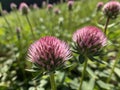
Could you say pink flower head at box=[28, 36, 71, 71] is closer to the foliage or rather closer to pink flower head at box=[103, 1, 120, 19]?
the foliage

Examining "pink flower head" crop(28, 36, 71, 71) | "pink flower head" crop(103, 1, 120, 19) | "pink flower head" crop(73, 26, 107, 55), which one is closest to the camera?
"pink flower head" crop(28, 36, 71, 71)

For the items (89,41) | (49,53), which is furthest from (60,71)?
(49,53)

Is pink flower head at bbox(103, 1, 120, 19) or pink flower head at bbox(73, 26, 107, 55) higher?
pink flower head at bbox(103, 1, 120, 19)

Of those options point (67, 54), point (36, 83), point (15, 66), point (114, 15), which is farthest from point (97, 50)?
point (15, 66)

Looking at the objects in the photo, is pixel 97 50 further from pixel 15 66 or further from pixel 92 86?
pixel 15 66

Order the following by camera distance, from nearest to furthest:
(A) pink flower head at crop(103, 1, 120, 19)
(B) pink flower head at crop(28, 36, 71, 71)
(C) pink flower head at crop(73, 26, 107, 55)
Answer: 1. (B) pink flower head at crop(28, 36, 71, 71)
2. (C) pink flower head at crop(73, 26, 107, 55)
3. (A) pink flower head at crop(103, 1, 120, 19)

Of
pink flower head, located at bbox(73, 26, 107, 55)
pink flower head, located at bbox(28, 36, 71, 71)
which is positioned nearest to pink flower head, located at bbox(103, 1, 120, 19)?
pink flower head, located at bbox(73, 26, 107, 55)

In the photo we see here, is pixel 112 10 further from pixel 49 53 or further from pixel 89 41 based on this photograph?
pixel 49 53
